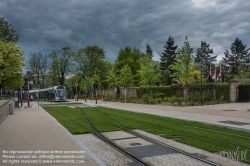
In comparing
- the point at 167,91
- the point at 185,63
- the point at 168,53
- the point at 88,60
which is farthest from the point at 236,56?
the point at 185,63

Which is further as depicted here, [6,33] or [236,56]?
[236,56]

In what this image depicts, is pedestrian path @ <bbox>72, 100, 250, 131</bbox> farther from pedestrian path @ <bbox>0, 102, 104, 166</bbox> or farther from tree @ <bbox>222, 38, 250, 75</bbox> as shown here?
tree @ <bbox>222, 38, 250, 75</bbox>

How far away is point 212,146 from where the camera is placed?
7992mm

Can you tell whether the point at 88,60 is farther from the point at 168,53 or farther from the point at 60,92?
the point at 168,53

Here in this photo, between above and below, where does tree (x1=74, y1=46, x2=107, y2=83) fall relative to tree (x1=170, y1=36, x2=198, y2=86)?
above

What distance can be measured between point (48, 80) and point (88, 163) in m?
72.5

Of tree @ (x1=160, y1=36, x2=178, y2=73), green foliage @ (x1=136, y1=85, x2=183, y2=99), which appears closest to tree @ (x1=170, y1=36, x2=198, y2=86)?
green foliage @ (x1=136, y1=85, x2=183, y2=99)

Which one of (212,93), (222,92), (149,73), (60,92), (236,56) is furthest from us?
(236,56)

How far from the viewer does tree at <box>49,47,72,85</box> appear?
225 ft

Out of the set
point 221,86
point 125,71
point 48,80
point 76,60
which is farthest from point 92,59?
point 221,86

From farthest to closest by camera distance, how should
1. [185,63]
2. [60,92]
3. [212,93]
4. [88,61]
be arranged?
[88,61] < [60,92] < [212,93] < [185,63]

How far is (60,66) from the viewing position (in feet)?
227

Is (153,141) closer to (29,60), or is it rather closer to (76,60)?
(76,60)

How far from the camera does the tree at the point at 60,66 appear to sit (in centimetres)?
6869
